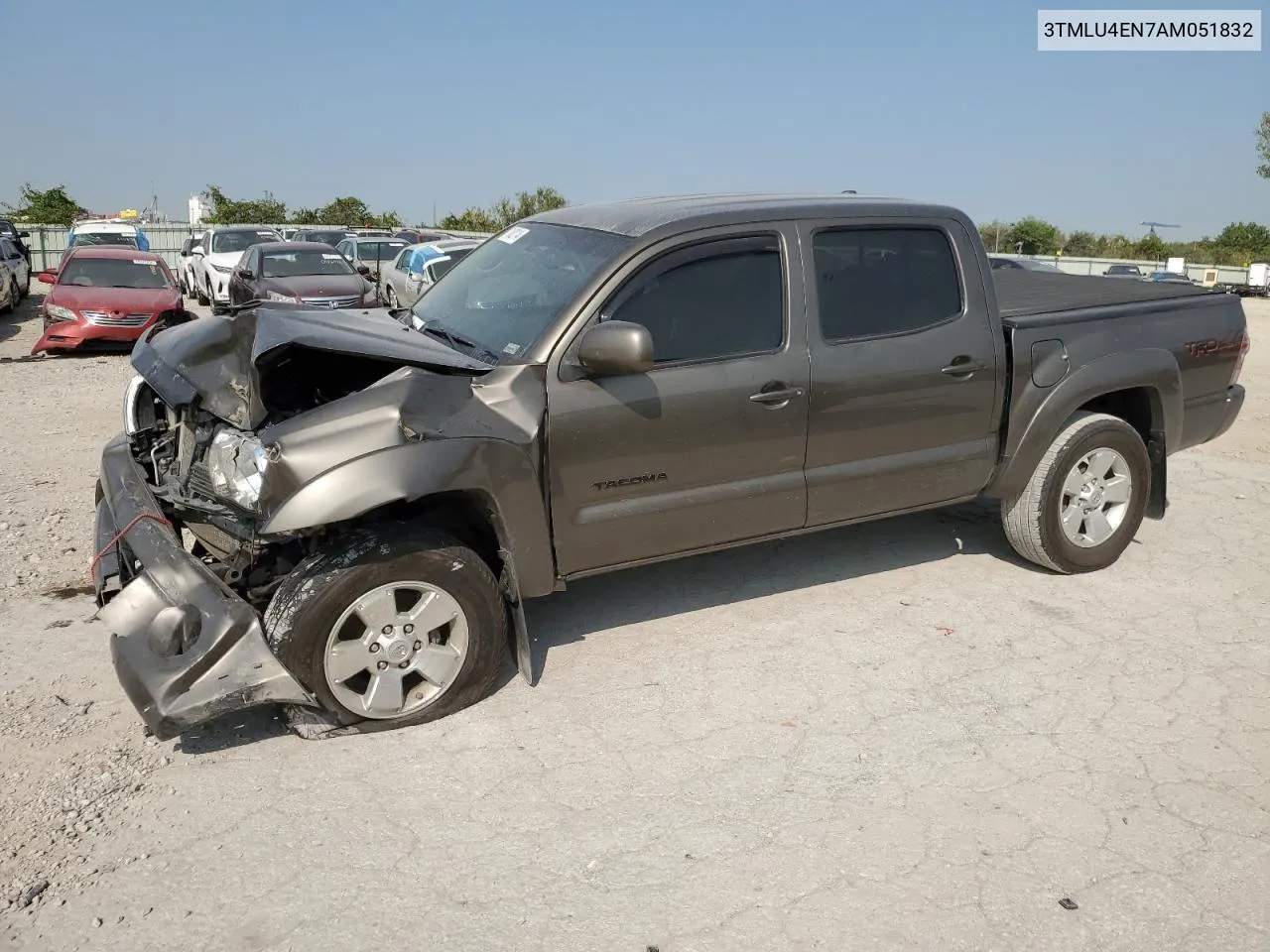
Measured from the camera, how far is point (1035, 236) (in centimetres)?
6875

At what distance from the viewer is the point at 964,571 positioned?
559 centimetres

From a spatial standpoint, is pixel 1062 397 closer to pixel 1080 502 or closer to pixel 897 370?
pixel 1080 502

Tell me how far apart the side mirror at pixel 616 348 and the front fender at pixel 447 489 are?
45 centimetres

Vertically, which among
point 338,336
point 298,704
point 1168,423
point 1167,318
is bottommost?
point 298,704

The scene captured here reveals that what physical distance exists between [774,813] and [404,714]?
1409 millimetres

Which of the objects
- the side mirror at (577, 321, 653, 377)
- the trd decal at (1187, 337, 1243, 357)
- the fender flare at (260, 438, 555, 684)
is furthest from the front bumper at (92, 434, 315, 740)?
the trd decal at (1187, 337, 1243, 357)

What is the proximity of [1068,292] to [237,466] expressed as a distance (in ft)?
14.9

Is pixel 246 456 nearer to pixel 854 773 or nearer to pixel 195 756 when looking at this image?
pixel 195 756

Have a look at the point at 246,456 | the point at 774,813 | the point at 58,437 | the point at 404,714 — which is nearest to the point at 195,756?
the point at 404,714

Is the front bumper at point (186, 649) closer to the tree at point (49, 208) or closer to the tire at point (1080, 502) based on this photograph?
the tire at point (1080, 502)

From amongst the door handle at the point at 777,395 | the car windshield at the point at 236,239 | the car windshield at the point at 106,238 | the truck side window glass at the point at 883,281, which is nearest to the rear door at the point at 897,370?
the truck side window glass at the point at 883,281

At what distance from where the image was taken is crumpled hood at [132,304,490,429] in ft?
12.0

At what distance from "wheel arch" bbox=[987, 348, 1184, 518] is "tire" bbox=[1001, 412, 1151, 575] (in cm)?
8

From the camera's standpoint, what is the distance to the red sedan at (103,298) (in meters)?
13.8
